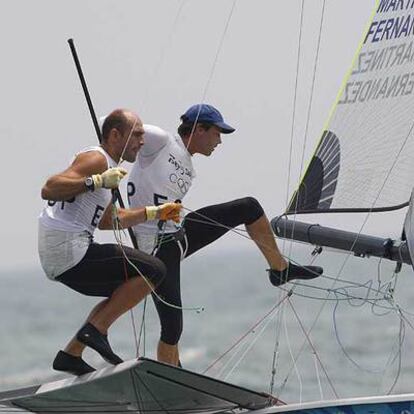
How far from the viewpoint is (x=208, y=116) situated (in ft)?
18.8

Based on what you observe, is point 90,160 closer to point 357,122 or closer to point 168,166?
point 168,166

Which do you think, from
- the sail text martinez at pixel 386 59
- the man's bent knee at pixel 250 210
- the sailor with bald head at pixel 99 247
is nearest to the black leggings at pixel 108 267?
the sailor with bald head at pixel 99 247

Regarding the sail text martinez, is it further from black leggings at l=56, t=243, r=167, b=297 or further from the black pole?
black leggings at l=56, t=243, r=167, b=297

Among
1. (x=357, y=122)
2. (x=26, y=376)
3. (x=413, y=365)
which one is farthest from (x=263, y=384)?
(x=357, y=122)

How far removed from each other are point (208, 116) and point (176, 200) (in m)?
0.32

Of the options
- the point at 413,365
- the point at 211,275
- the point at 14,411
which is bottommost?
the point at 14,411

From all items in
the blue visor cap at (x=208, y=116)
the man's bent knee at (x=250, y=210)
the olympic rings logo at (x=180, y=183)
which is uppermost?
the blue visor cap at (x=208, y=116)

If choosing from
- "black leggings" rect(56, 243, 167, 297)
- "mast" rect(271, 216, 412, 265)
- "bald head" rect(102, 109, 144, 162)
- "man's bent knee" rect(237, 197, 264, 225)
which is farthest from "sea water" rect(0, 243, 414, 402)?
"bald head" rect(102, 109, 144, 162)

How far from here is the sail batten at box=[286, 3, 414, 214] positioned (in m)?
6.45

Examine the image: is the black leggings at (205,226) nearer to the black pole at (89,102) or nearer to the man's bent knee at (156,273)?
the black pole at (89,102)

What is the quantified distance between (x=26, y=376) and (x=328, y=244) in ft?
26.5

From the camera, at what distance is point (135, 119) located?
532cm

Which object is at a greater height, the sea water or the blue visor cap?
the sea water

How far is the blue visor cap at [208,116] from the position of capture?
18.8ft
